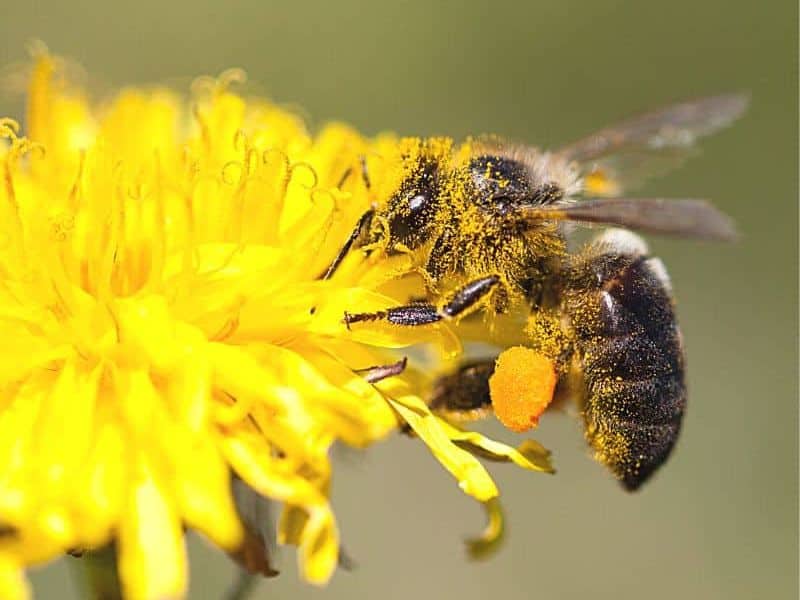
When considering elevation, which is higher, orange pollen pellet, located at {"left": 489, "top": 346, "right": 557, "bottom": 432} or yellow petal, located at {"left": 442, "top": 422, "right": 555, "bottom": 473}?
orange pollen pellet, located at {"left": 489, "top": 346, "right": 557, "bottom": 432}

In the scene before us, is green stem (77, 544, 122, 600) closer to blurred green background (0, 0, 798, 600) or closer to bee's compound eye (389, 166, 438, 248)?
bee's compound eye (389, 166, 438, 248)

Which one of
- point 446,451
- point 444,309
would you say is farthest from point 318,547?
point 444,309

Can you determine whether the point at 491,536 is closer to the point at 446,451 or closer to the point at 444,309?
the point at 446,451

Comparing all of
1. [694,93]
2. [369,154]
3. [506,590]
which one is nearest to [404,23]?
[694,93]

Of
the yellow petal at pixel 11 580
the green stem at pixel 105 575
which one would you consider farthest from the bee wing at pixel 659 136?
the yellow petal at pixel 11 580

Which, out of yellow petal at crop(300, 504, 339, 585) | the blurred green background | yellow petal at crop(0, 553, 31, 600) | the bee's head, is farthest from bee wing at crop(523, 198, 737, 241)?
the blurred green background

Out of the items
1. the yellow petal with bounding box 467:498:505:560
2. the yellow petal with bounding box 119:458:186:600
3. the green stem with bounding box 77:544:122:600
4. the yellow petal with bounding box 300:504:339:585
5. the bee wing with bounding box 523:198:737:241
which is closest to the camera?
the yellow petal with bounding box 119:458:186:600

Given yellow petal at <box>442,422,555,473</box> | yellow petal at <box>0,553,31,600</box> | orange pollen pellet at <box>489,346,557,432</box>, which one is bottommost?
yellow petal at <box>0,553,31,600</box>

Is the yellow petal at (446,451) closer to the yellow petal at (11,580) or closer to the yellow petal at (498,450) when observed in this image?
the yellow petal at (498,450)
